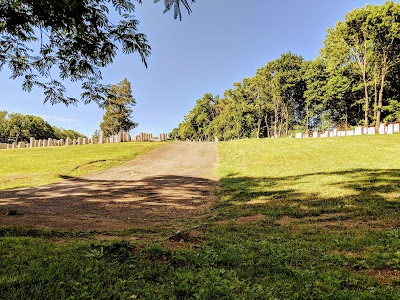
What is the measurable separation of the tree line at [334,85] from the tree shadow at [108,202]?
3272cm

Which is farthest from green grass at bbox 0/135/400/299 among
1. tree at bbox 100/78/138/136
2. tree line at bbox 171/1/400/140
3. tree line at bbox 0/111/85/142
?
tree line at bbox 0/111/85/142

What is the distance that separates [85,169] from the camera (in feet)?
61.7

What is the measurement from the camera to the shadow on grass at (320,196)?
785 centimetres

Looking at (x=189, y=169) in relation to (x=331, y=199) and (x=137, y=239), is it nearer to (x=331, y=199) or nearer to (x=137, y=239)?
(x=331, y=199)

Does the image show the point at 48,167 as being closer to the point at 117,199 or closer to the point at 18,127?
the point at 117,199

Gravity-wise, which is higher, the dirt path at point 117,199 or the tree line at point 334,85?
the tree line at point 334,85

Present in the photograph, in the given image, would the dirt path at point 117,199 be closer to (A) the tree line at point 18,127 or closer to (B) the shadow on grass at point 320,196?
(B) the shadow on grass at point 320,196

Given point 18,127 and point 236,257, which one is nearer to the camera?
point 236,257

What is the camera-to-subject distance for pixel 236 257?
4.58m

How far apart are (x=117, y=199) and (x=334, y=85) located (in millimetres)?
→ 48108

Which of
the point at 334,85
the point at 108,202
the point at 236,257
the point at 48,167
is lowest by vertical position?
the point at 108,202

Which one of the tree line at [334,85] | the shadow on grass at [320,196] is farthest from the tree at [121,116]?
the shadow on grass at [320,196]

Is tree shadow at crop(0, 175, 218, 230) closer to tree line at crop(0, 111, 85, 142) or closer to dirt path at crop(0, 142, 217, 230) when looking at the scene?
dirt path at crop(0, 142, 217, 230)

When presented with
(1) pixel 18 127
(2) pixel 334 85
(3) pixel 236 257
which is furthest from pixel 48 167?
(1) pixel 18 127
